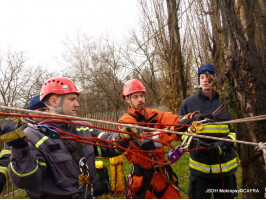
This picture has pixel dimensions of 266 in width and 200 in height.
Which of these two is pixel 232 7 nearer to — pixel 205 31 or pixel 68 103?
pixel 68 103

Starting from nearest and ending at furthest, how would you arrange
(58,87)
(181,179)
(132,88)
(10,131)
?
(10,131), (58,87), (132,88), (181,179)

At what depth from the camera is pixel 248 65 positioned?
135 cm

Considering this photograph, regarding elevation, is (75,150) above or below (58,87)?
below

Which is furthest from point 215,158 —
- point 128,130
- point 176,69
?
point 176,69

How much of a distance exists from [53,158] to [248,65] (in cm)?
163

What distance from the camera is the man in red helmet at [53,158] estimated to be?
4.33ft

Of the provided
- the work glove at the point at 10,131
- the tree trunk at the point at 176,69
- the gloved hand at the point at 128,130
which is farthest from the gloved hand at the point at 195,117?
the tree trunk at the point at 176,69

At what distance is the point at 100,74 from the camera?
11852mm

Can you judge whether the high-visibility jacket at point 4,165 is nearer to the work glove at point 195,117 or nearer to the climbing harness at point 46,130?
the climbing harness at point 46,130

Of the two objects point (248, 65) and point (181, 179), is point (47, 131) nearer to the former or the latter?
point (248, 65)

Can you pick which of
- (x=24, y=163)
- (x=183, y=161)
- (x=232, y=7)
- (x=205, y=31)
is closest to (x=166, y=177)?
(x=24, y=163)

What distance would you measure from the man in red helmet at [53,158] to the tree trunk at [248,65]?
1205 mm

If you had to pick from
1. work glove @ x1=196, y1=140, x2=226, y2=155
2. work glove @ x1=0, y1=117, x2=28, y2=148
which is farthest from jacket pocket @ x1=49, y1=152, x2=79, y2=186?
work glove @ x1=196, y1=140, x2=226, y2=155

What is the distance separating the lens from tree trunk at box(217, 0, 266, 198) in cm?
134
